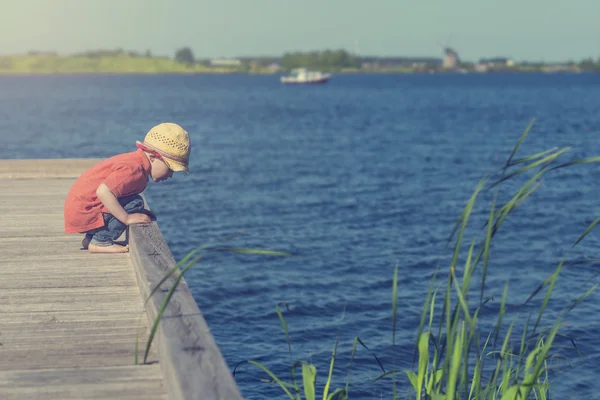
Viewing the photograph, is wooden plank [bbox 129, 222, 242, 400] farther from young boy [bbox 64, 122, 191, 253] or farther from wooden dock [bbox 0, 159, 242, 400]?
young boy [bbox 64, 122, 191, 253]

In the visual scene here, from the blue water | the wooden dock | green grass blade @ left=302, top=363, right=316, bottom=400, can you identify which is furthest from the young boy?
green grass blade @ left=302, top=363, right=316, bottom=400

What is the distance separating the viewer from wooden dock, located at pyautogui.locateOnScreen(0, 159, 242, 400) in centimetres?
293

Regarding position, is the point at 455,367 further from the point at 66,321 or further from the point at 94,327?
the point at 66,321

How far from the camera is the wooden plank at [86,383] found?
2.93 meters

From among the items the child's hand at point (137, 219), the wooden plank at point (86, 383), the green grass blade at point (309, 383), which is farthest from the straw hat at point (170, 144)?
the green grass blade at point (309, 383)

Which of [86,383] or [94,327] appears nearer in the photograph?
[86,383]

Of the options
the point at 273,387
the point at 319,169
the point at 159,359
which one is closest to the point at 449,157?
the point at 319,169

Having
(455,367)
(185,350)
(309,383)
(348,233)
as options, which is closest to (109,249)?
(185,350)

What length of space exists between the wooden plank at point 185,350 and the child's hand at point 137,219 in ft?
3.45

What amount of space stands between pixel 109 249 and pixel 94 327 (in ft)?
5.06

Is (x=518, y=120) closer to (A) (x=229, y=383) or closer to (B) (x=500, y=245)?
(B) (x=500, y=245)

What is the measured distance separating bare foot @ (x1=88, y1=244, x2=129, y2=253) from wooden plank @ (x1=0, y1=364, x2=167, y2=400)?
2.04 m

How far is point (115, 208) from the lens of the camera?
5.05m

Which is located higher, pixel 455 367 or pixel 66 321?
pixel 455 367
